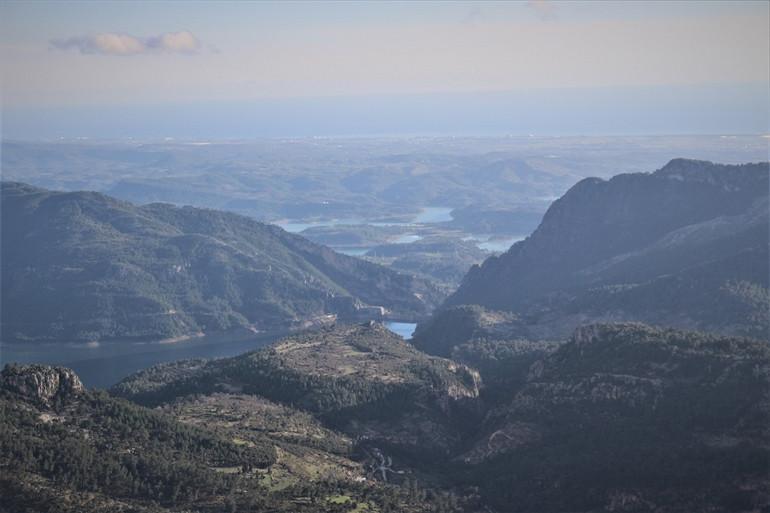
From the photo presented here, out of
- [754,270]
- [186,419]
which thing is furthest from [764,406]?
[754,270]

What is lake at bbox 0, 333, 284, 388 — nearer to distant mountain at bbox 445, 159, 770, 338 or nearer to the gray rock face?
distant mountain at bbox 445, 159, 770, 338

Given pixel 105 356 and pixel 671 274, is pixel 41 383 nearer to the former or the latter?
pixel 105 356

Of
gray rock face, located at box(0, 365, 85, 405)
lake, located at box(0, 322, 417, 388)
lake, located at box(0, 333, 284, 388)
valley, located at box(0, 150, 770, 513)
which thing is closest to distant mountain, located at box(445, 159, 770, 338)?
valley, located at box(0, 150, 770, 513)

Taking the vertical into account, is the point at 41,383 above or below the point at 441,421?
above

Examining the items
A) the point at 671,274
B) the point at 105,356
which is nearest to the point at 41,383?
the point at 105,356

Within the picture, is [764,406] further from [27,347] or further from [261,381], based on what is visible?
[27,347]

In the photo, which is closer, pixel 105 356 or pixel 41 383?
pixel 41 383

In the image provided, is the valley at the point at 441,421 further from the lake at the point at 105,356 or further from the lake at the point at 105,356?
the lake at the point at 105,356
